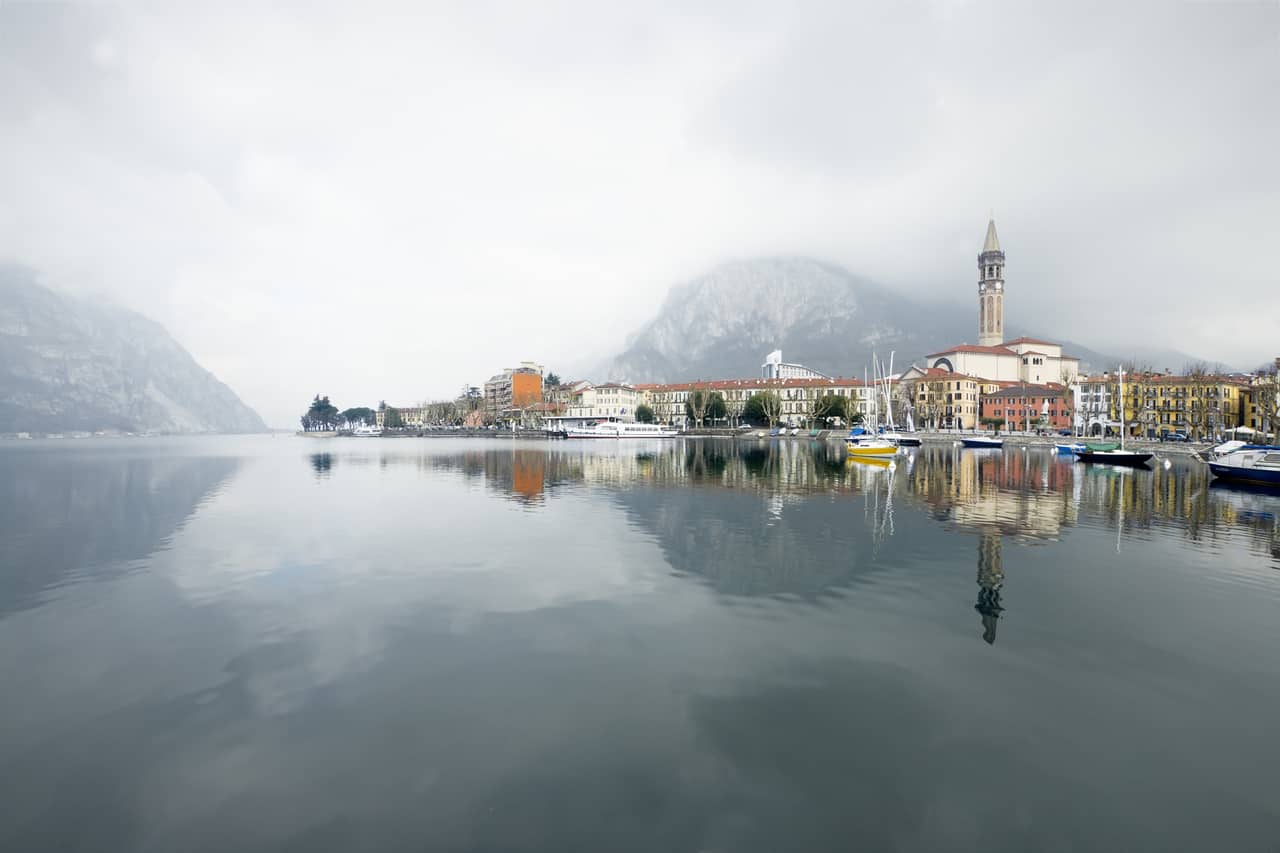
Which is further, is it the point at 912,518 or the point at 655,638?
the point at 912,518

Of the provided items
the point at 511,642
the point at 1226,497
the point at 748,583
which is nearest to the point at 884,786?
the point at 511,642

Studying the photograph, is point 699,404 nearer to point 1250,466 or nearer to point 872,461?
point 872,461

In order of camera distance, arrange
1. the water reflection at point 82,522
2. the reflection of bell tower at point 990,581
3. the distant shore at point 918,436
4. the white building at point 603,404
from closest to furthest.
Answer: the reflection of bell tower at point 990,581, the water reflection at point 82,522, the distant shore at point 918,436, the white building at point 603,404

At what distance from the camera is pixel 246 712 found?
30.1 ft

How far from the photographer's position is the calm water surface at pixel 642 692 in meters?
6.72

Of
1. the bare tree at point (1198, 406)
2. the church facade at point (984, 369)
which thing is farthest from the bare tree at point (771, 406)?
the bare tree at point (1198, 406)

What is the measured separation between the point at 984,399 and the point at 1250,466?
11275 centimetres

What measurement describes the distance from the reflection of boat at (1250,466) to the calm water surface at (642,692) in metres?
25.3

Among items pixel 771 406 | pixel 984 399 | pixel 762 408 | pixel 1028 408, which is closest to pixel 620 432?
pixel 771 406

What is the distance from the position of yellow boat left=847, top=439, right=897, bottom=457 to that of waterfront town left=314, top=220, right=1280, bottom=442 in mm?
41549

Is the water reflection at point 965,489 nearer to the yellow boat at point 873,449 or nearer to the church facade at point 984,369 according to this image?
the yellow boat at point 873,449

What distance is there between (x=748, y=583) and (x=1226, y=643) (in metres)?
9.55

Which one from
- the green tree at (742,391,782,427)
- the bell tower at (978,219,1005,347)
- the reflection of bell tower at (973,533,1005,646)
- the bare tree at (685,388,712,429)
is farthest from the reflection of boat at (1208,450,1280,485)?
the bell tower at (978,219,1005,347)

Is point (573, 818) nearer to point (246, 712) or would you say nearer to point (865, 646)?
point (246, 712)
